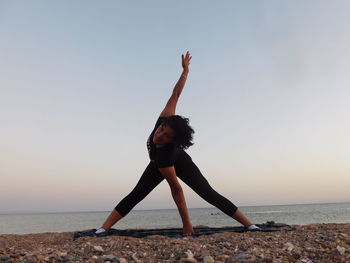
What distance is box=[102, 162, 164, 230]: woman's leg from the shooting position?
21.4ft

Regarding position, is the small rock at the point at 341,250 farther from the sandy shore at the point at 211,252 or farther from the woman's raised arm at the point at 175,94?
the woman's raised arm at the point at 175,94

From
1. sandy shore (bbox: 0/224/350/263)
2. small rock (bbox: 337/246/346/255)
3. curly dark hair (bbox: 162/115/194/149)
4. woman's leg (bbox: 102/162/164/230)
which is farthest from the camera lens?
woman's leg (bbox: 102/162/164/230)

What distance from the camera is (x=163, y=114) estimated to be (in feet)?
20.4

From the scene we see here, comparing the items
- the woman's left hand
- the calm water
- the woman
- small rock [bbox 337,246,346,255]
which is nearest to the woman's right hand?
the woman

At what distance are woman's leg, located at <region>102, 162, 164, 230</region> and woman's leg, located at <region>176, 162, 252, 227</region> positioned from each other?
0.49 meters

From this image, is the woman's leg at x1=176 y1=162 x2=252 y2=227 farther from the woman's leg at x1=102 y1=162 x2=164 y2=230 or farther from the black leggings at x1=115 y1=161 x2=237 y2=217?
the woman's leg at x1=102 y1=162 x2=164 y2=230

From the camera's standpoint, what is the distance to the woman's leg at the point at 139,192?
651 cm

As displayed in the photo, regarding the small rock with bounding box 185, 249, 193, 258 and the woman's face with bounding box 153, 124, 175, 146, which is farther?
the woman's face with bounding box 153, 124, 175, 146

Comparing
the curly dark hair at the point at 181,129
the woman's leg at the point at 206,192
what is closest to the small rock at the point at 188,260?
the curly dark hair at the point at 181,129

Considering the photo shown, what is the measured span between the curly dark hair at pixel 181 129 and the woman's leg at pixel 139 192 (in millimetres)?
1199

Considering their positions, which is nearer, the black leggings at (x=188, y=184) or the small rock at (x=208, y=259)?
the small rock at (x=208, y=259)

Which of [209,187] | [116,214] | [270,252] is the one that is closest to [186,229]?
[209,187]

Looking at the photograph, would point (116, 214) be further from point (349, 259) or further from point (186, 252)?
point (349, 259)

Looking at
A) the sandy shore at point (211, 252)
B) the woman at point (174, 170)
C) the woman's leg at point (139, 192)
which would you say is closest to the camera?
the sandy shore at point (211, 252)
